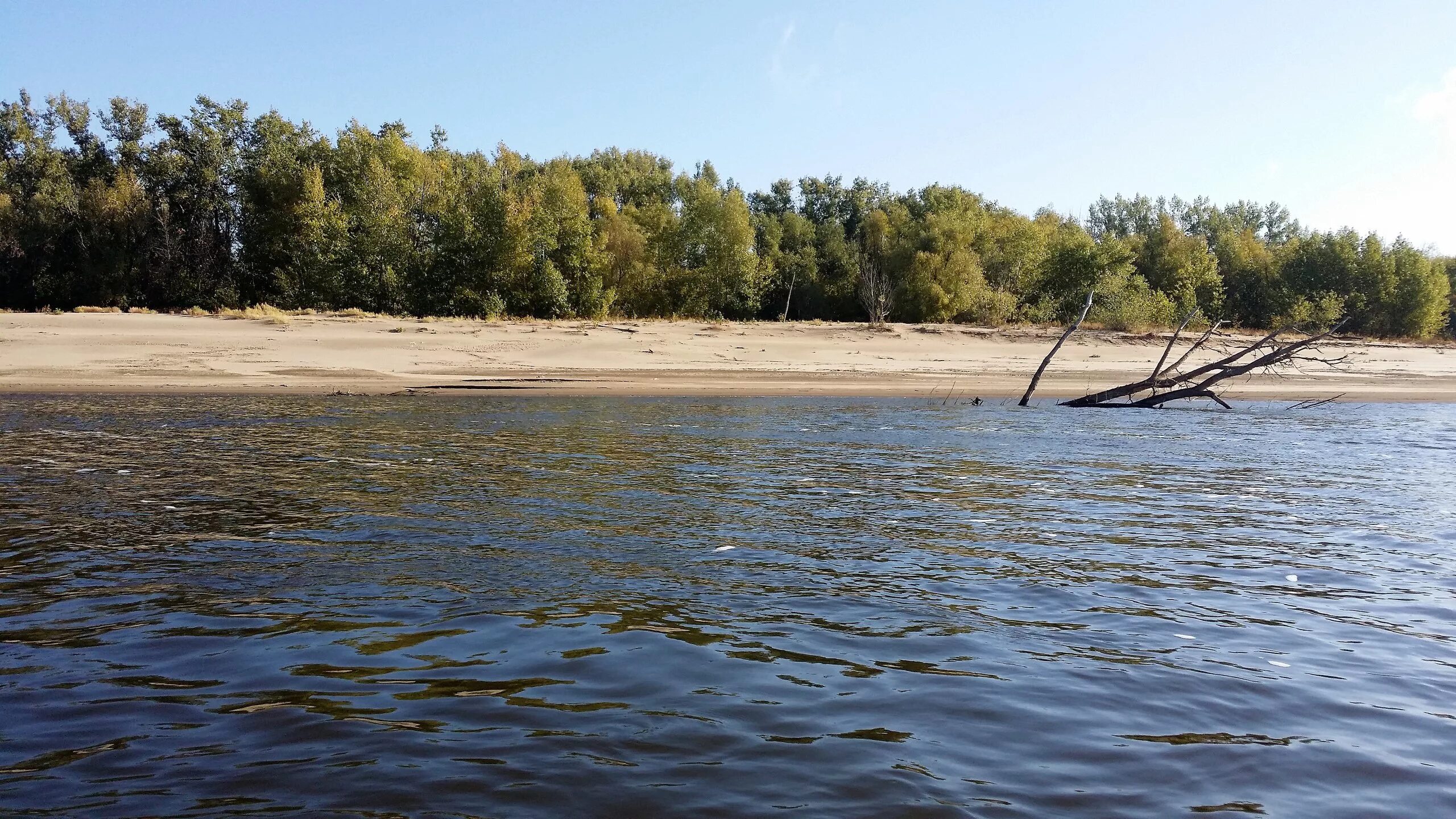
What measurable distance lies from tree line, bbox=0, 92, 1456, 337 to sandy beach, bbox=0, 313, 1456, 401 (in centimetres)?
790

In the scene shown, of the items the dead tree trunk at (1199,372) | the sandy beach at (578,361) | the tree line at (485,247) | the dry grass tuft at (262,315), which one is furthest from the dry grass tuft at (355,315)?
the dead tree trunk at (1199,372)

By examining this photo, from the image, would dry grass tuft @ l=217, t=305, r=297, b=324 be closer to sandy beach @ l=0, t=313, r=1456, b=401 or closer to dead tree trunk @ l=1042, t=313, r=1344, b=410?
sandy beach @ l=0, t=313, r=1456, b=401

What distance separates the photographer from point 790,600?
587 cm

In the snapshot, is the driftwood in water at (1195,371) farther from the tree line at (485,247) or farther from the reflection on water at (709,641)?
the tree line at (485,247)

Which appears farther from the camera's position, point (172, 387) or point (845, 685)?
point (172, 387)

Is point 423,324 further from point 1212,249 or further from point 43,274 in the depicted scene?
point 1212,249

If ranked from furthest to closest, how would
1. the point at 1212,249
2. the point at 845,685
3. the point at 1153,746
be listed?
the point at 1212,249 < the point at 845,685 < the point at 1153,746

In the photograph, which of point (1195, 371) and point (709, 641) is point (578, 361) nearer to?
point (1195, 371)

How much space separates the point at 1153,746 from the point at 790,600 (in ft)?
7.82

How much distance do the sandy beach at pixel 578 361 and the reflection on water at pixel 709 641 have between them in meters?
10.3

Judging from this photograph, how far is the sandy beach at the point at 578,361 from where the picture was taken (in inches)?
813

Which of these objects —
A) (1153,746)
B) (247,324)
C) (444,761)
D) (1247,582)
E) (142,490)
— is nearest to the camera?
(444,761)

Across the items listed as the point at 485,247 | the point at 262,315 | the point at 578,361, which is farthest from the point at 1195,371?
the point at 485,247

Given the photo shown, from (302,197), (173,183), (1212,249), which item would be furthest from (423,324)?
(1212,249)
